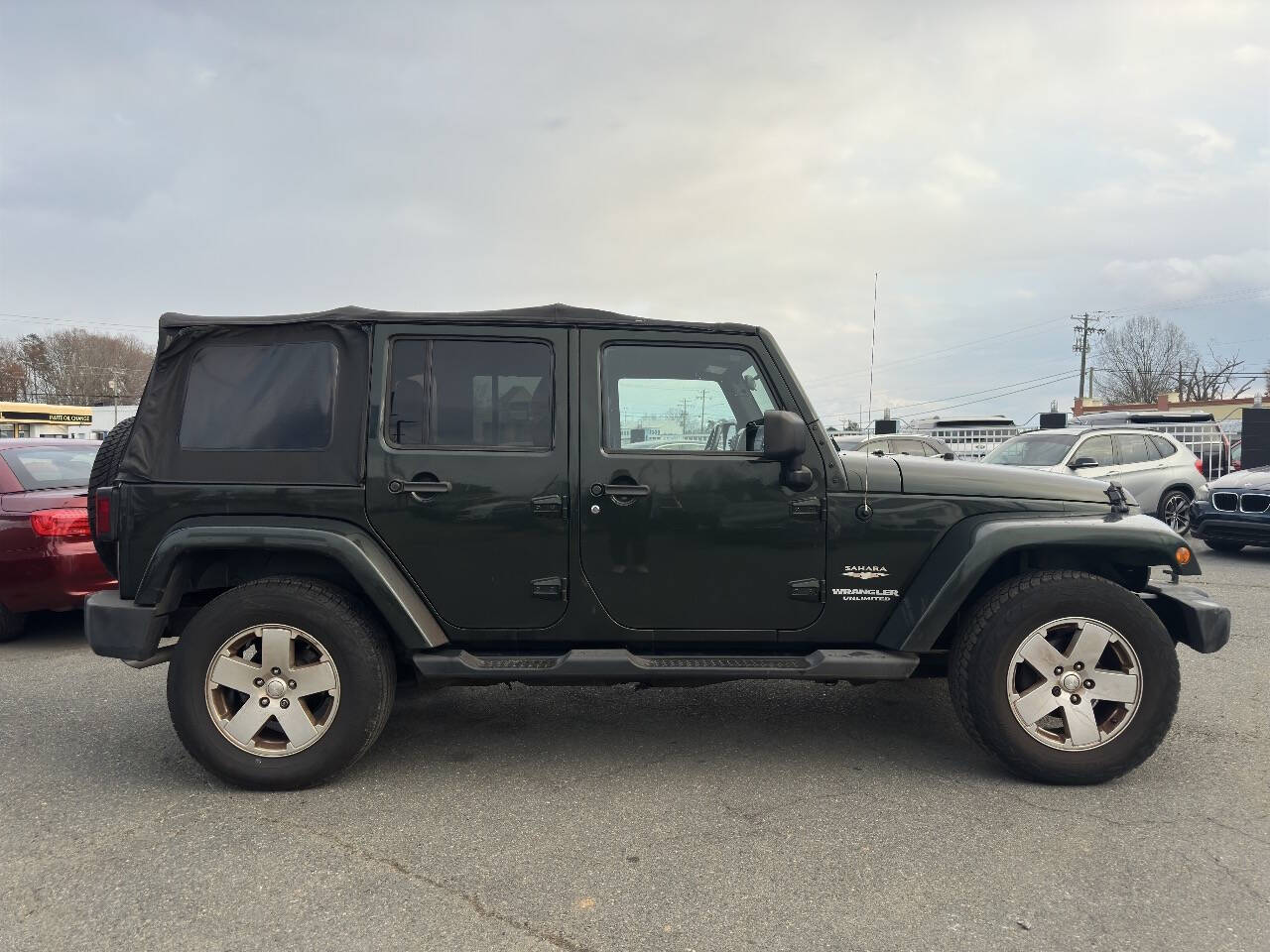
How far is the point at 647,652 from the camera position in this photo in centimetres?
353

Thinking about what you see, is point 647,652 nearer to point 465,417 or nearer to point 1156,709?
point 465,417

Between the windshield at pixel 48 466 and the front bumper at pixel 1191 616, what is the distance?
6.40 metres

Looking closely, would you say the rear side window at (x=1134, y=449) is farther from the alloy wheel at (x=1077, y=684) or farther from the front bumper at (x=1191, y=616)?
the alloy wheel at (x=1077, y=684)

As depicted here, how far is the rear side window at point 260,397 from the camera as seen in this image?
11.4 feet

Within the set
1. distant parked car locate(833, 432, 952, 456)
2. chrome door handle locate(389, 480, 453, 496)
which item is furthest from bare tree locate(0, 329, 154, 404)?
chrome door handle locate(389, 480, 453, 496)

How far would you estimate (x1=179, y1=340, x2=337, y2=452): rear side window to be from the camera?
3463 millimetres

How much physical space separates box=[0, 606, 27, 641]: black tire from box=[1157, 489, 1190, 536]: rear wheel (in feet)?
41.6

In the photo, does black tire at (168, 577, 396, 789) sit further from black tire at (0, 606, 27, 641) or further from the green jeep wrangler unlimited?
black tire at (0, 606, 27, 641)

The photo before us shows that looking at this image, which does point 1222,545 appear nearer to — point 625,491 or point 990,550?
point 990,550

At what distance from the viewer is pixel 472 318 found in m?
3.52

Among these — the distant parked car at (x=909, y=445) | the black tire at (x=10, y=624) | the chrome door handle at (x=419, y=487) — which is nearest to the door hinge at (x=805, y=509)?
the chrome door handle at (x=419, y=487)

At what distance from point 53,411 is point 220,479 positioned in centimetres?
5273

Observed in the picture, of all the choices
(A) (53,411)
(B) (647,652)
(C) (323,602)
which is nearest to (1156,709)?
(B) (647,652)

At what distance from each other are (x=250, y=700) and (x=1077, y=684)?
3.30 meters
